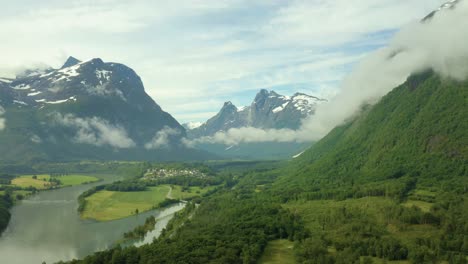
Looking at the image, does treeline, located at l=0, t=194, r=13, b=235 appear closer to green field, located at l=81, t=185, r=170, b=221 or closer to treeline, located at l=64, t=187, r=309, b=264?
green field, located at l=81, t=185, r=170, b=221

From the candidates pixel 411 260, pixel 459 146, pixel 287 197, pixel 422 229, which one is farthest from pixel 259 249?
pixel 459 146

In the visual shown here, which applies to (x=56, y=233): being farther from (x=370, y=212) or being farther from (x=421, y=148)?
(x=421, y=148)

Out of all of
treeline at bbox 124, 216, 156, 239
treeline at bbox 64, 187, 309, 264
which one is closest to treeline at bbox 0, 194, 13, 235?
treeline at bbox 124, 216, 156, 239

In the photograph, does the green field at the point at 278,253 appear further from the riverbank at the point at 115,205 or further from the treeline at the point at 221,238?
the riverbank at the point at 115,205

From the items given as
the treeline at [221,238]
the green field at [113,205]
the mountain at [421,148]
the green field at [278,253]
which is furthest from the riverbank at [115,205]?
the green field at [278,253]

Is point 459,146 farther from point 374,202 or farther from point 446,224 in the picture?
point 446,224

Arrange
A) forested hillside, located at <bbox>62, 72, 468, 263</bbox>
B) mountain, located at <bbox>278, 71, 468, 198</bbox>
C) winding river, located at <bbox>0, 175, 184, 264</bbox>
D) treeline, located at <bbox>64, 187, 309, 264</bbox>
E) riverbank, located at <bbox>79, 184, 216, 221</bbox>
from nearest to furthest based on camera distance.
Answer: treeline, located at <bbox>64, 187, 309, 264</bbox>
forested hillside, located at <bbox>62, 72, 468, 263</bbox>
winding river, located at <bbox>0, 175, 184, 264</bbox>
mountain, located at <bbox>278, 71, 468, 198</bbox>
riverbank, located at <bbox>79, 184, 216, 221</bbox>
